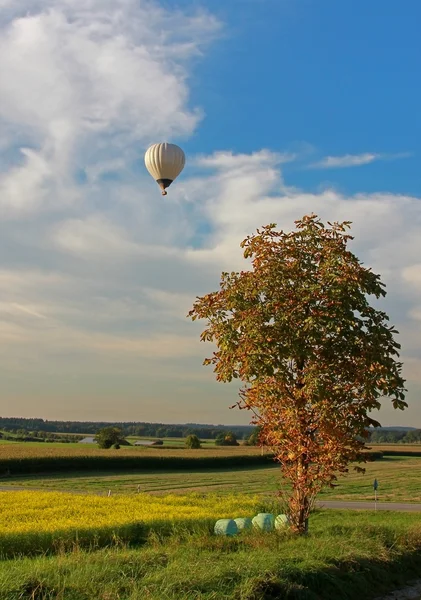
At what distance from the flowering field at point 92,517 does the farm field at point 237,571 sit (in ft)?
8.68

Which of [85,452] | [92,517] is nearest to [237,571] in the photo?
[92,517]

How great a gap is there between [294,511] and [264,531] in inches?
29.5

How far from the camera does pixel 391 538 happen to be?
11984 mm

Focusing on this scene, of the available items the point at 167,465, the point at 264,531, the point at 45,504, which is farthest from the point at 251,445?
the point at 264,531

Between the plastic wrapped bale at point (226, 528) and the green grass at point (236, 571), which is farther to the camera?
the plastic wrapped bale at point (226, 528)

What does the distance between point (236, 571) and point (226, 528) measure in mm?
6154

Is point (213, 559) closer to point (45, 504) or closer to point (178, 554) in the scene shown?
point (178, 554)

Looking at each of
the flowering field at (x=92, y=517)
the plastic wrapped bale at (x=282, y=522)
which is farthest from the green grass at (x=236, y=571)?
the flowering field at (x=92, y=517)

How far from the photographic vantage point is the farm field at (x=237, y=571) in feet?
23.3

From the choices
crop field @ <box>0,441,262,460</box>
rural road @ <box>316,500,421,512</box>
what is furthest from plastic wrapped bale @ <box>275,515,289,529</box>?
crop field @ <box>0,441,262,460</box>

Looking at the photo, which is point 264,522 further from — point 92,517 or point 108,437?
point 108,437

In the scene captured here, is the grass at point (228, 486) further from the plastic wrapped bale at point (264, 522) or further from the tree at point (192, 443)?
the tree at point (192, 443)

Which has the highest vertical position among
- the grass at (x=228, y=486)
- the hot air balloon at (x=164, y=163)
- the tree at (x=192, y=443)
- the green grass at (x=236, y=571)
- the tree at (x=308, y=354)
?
→ the hot air balloon at (x=164, y=163)

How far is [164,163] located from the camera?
20.1 metres
